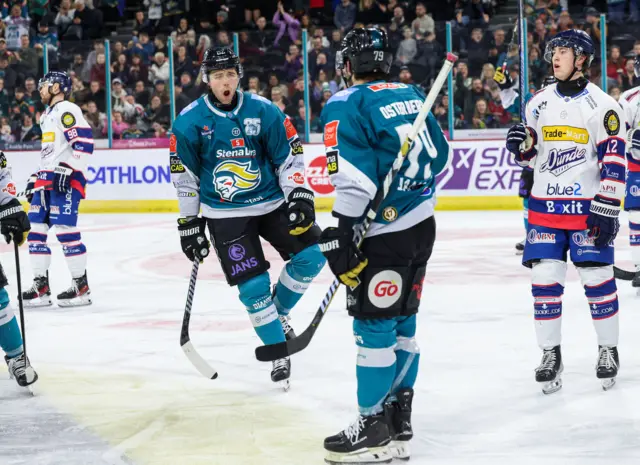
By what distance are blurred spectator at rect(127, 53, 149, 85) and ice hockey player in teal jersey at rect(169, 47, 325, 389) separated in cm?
844

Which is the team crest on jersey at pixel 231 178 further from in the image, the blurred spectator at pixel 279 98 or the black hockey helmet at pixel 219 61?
the blurred spectator at pixel 279 98

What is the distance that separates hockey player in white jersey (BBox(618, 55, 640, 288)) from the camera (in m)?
5.73

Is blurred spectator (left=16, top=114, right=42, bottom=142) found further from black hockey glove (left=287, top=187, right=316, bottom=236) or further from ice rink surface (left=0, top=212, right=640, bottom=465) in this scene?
black hockey glove (left=287, top=187, right=316, bottom=236)

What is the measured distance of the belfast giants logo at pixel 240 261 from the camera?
3914mm

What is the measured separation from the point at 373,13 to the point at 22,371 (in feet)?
33.8

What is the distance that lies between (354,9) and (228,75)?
33.0 ft

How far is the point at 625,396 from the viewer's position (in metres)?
3.70

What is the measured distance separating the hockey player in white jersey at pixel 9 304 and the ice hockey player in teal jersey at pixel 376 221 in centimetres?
155

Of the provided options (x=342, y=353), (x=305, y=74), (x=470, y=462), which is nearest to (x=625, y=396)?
(x=470, y=462)

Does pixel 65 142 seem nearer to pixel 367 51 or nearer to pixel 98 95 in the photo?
pixel 367 51

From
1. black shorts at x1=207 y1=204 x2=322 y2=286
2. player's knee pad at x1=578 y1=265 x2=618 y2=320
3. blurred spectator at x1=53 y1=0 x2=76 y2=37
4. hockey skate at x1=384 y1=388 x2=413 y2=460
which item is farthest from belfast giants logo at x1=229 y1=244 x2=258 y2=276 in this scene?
blurred spectator at x1=53 y1=0 x2=76 y2=37

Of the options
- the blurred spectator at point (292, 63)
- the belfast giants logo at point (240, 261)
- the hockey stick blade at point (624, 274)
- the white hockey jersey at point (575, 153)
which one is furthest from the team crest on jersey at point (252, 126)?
the blurred spectator at point (292, 63)

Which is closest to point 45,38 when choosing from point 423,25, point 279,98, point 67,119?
point 279,98

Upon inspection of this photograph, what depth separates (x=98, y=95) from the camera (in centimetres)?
1223
